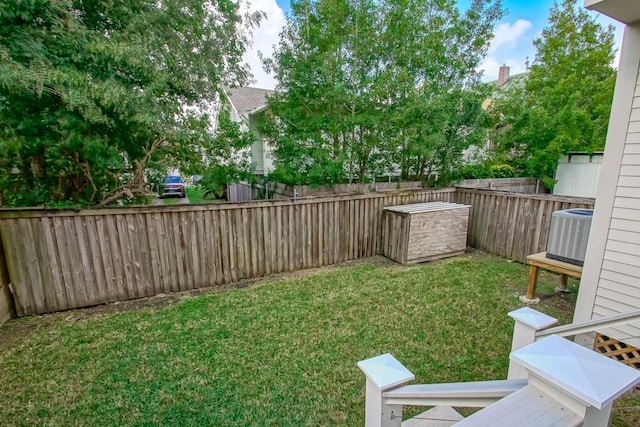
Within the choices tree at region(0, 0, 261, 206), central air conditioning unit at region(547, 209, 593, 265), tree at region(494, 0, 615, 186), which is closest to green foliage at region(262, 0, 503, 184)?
tree at region(0, 0, 261, 206)

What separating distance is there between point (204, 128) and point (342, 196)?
2.65 m

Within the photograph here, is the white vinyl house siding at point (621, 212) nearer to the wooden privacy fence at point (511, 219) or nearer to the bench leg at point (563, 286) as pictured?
the bench leg at point (563, 286)

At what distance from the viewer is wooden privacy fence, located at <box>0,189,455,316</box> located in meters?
3.71

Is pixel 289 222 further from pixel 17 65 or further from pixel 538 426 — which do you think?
pixel 538 426

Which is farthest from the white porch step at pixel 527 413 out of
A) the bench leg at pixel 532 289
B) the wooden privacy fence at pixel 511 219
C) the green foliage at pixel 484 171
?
the green foliage at pixel 484 171

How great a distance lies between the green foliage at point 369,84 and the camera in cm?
637

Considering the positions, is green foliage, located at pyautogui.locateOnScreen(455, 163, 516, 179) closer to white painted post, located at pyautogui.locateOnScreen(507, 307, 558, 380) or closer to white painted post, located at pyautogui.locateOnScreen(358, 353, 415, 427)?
white painted post, located at pyautogui.locateOnScreen(507, 307, 558, 380)

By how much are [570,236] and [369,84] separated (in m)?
4.50

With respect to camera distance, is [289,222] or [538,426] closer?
[538,426]

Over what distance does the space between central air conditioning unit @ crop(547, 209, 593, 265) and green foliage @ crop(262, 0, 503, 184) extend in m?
3.22

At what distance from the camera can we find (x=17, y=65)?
2818 mm

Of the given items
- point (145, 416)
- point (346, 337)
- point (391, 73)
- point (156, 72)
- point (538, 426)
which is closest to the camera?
point (538, 426)

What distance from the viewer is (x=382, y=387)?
1256mm

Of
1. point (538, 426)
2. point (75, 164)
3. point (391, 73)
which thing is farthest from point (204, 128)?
point (538, 426)
